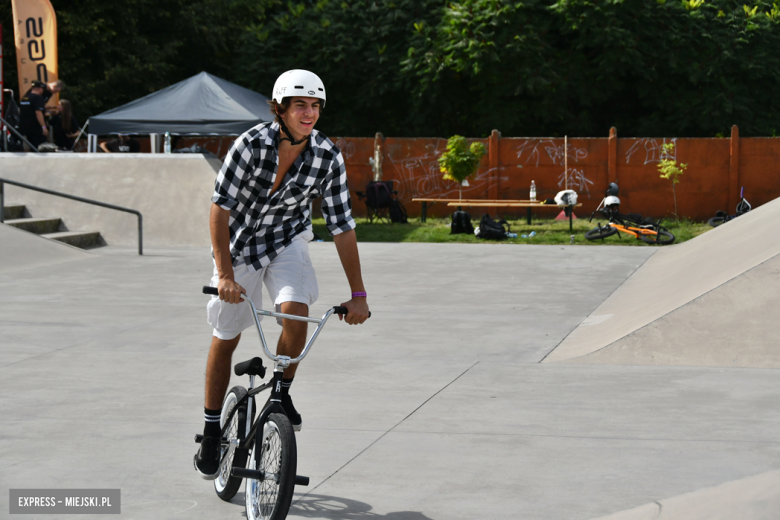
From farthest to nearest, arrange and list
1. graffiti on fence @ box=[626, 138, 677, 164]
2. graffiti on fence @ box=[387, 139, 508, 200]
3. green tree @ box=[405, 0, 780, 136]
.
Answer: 1. green tree @ box=[405, 0, 780, 136]
2. graffiti on fence @ box=[387, 139, 508, 200]
3. graffiti on fence @ box=[626, 138, 677, 164]

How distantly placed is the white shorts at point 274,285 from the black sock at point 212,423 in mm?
326

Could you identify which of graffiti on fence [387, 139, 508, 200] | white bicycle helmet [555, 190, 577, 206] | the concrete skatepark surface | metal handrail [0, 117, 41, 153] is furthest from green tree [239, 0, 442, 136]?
the concrete skatepark surface

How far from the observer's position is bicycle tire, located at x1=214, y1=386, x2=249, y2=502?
3.39 meters

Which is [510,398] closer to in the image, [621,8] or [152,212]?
[152,212]

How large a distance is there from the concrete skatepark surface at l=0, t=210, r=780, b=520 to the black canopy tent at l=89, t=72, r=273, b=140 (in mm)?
9320

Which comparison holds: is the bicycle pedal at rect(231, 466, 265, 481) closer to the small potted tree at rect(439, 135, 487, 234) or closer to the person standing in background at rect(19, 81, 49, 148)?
the person standing in background at rect(19, 81, 49, 148)

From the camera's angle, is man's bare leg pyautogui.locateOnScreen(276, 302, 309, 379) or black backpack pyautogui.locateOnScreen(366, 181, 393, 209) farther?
black backpack pyautogui.locateOnScreen(366, 181, 393, 209)

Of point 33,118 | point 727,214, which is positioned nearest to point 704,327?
→ point 727,214

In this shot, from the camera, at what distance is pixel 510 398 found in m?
5.28

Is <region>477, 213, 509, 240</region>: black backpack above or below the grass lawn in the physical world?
above

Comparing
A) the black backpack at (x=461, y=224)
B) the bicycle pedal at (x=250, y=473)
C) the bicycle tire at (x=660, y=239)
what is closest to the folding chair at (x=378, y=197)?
the black backpack at (x=461, y=224)

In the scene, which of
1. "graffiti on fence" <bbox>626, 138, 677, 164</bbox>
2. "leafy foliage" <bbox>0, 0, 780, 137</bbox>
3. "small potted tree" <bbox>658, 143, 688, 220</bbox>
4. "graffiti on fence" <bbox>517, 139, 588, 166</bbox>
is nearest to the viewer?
"small potted tree" <bbox>658, 143, 688, 220</bbox>

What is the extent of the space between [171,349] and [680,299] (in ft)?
13.6

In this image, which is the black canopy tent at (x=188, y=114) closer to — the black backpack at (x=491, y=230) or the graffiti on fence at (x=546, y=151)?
the black backpack at (x=491, y=230)
